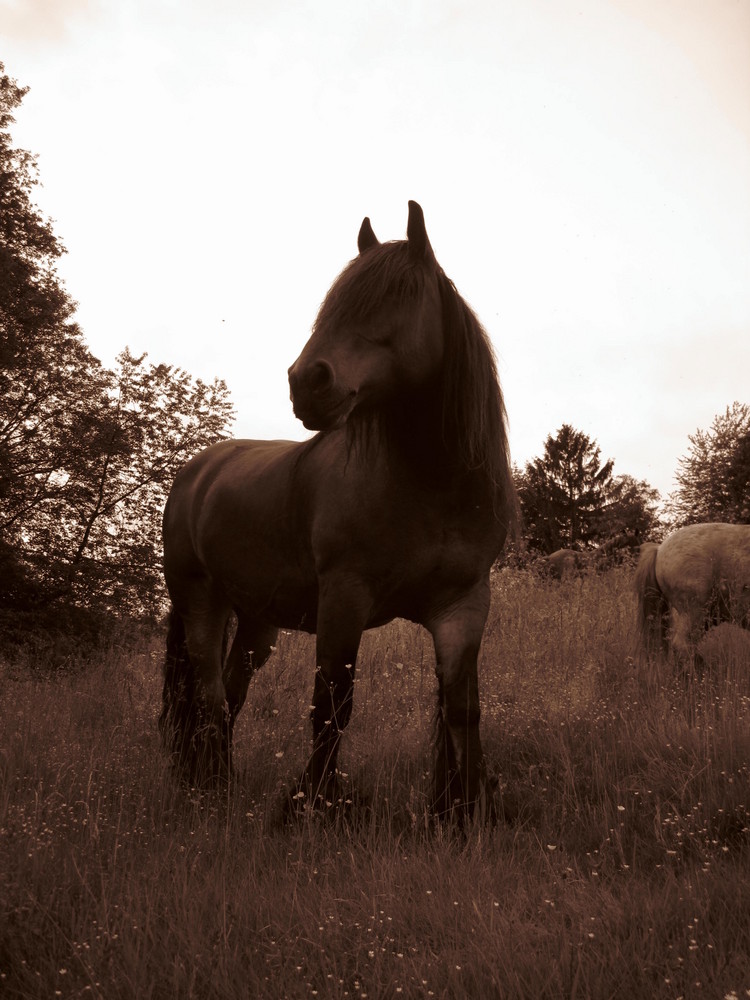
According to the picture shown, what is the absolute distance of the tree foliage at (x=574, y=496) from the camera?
44.0m

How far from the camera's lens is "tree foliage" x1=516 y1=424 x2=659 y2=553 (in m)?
44.0

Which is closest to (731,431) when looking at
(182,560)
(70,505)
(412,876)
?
(70,505)

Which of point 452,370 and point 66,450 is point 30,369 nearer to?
point 66,450

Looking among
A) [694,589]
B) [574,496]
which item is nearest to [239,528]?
[694,589]

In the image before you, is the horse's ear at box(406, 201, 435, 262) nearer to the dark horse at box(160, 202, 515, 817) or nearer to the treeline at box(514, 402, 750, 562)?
the dark horse at box(160, 202, 515, 817)

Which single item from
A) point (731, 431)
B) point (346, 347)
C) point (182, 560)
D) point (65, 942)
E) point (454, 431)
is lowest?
point (65, 942)

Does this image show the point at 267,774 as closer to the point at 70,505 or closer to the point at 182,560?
the point at 182,560

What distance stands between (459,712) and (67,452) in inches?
262

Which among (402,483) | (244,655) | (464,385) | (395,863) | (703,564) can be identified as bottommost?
(395,863)

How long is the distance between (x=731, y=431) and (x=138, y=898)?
1200 inches

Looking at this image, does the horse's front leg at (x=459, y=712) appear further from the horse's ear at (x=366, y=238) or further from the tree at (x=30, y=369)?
the tree at (x=30, y=369)

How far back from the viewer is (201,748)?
17.4 ft

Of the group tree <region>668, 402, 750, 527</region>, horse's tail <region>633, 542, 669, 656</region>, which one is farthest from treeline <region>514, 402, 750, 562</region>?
horse's tail <region>633, 542, 669, 656</region>

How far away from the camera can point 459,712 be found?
4082mm
